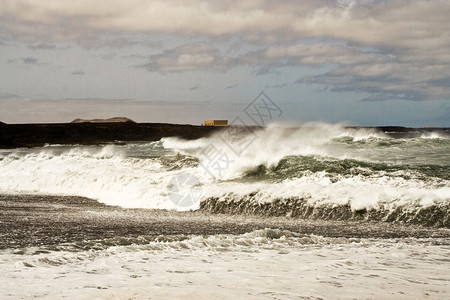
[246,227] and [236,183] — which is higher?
[236,183]

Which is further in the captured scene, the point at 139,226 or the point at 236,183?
the point at 236,183

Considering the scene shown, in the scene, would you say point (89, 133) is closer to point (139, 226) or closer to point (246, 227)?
point (139, 226)

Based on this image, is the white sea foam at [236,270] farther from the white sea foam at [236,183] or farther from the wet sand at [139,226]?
the white sea foam at [236,183]

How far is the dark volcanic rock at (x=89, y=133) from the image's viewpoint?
197 ft

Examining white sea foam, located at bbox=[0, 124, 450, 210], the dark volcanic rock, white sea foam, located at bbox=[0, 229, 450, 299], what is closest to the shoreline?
the dark volcanic rock

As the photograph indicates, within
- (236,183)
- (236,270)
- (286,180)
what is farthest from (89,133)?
(236,270)

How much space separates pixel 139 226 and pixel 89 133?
61797 millimetres

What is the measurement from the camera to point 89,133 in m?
67.5

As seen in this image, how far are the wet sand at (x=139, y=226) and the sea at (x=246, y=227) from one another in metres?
0.04

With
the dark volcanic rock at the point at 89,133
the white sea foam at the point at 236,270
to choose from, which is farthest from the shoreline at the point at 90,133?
the white sea foam at the point at 236,270

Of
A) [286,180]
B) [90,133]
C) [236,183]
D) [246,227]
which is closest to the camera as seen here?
[246,227]

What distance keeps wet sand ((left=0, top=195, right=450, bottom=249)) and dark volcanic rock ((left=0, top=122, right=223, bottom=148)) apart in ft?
160

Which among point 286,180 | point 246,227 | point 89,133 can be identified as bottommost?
point 246,227

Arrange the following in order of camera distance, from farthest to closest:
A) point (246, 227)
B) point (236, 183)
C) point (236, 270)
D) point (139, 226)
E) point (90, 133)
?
point (90, 133), point (236, 183), point (246, 227), point (139, 226), point (236, 270)
